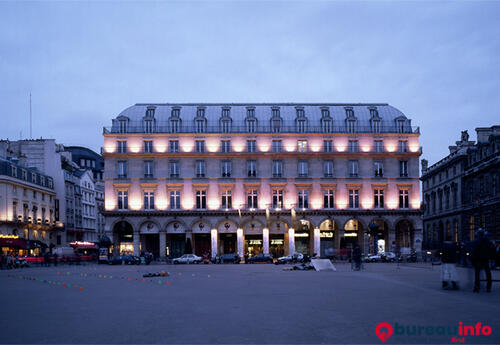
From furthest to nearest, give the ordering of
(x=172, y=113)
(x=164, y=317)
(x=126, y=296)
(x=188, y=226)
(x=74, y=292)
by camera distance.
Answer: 1. (x=172, y=113)
2. (x=188, y=226)
3. (x=74, y=292)
4. (x=126, y=296)
5. (x=164, y=317)

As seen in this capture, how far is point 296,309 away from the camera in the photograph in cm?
1449

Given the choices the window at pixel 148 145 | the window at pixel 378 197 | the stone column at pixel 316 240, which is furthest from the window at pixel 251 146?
the window at pixel 378 197

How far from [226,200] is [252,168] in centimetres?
553

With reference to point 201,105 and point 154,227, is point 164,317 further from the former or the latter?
point 201,105

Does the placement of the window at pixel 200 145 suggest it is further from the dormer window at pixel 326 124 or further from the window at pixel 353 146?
the window at pixel 353 146

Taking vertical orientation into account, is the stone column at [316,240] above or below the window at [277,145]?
below

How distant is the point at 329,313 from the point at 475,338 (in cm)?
409

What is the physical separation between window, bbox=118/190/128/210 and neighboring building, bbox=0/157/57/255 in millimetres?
11239

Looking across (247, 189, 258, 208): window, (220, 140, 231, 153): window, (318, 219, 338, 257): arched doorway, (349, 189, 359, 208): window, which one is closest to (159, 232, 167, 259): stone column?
(247, 189, 258, 208): window

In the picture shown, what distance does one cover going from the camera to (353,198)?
2781 inches

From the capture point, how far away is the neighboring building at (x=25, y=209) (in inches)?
2724

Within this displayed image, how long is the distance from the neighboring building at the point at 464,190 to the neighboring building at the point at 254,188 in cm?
645

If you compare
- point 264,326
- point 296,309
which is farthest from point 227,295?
point 264,326

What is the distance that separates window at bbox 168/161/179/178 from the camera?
70562mm
